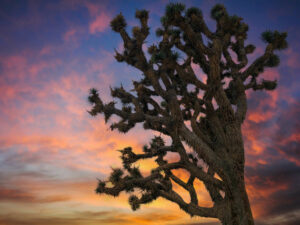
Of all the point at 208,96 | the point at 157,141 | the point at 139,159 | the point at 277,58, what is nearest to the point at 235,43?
the point at 277,58

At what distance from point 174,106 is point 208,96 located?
144cm

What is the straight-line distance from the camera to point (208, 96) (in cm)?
1099

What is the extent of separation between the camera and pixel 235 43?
12484mm

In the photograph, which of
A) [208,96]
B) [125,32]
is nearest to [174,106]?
[208,96]

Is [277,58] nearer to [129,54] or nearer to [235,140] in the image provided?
[235,140]

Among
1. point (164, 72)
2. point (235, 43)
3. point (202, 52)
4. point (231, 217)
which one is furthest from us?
point (235, 43)

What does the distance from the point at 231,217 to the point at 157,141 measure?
15.1ft

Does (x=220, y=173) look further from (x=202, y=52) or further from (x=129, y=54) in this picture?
(x=129, y=54)

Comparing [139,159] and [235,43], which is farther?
[235,43]

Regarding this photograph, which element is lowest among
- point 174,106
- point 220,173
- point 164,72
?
point 220,173

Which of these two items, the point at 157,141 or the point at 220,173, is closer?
the point at 220,173

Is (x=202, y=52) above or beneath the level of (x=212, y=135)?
above

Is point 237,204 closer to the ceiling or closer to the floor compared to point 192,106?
closer to the floor

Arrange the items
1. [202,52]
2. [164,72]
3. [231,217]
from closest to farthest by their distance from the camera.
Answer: [231,217], [202,52], [164,72]
